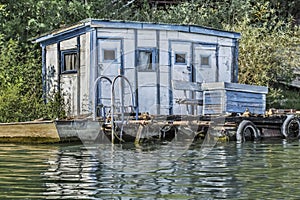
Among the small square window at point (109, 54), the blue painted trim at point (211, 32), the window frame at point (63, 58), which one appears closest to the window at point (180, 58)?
the blue painted trim at point (211, 32)

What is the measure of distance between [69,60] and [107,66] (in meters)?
2.00

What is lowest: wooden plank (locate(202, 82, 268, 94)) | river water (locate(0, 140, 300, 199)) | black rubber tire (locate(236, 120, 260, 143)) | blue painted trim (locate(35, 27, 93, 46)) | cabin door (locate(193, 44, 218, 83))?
river water (locate(0, 140, 300, 199))

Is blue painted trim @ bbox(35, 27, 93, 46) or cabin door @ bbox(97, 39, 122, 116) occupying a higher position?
blue painted trim @ bbox(35, 27, 93, 46)

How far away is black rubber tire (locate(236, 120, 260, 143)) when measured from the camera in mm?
18203

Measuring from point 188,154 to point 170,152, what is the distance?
0.58m

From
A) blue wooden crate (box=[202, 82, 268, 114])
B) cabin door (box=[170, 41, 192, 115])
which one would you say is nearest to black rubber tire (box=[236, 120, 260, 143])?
blue wooden crate (box=[202, 82, 268, 114])

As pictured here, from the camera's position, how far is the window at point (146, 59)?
69.9ft

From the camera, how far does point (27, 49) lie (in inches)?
1065

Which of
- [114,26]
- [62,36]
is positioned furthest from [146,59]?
[62,36]

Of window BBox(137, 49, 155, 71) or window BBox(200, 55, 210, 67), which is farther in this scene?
window BBox(200, 55, 210, 67)

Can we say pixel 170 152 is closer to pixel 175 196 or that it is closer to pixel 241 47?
pixel 175 196

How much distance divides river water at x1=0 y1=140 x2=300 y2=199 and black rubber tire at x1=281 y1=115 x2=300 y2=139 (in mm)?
3965

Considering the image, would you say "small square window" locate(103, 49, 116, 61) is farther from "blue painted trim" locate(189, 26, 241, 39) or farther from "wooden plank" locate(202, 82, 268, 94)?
"wooden plank" locate(202, 82, 268, 94)

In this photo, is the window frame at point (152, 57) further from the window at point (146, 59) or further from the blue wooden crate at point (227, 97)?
the blue wooden crate at point (227, 97)
